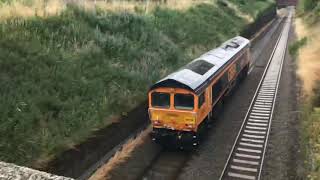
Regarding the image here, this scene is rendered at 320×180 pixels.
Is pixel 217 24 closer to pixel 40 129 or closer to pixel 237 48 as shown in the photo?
pixel 237 48

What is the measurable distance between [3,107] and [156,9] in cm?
2084

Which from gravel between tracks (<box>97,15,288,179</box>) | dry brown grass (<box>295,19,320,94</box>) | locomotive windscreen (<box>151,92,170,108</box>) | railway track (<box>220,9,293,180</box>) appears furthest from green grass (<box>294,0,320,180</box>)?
locomotive windscreen (<box>151,92,170,108</box>)

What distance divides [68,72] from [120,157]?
441 cm

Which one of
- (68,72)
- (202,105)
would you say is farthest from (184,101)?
(68,72)

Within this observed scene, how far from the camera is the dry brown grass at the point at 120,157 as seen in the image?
46.7 ft

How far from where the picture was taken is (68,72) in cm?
1688

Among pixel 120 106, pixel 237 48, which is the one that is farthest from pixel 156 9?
pixel 120 106

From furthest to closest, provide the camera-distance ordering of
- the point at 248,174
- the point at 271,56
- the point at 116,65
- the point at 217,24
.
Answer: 1. the point at 217,24
2. the point at 271,56
3. the point at 116,65
4. the point at 248,174

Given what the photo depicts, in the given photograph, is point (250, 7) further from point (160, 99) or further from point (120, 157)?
point (120, 157)

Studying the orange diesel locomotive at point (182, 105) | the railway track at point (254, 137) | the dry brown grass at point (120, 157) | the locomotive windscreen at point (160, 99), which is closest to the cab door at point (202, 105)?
the orange diesel locomotive at point (182, 105)

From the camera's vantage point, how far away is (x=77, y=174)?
13812 millimetres

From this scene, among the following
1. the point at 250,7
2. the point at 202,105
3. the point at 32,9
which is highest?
the point at 32,9

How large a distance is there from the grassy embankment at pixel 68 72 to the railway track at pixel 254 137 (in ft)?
17.7

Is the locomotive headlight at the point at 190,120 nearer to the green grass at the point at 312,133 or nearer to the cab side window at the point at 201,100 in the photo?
the cab side window at the point at 201,100
